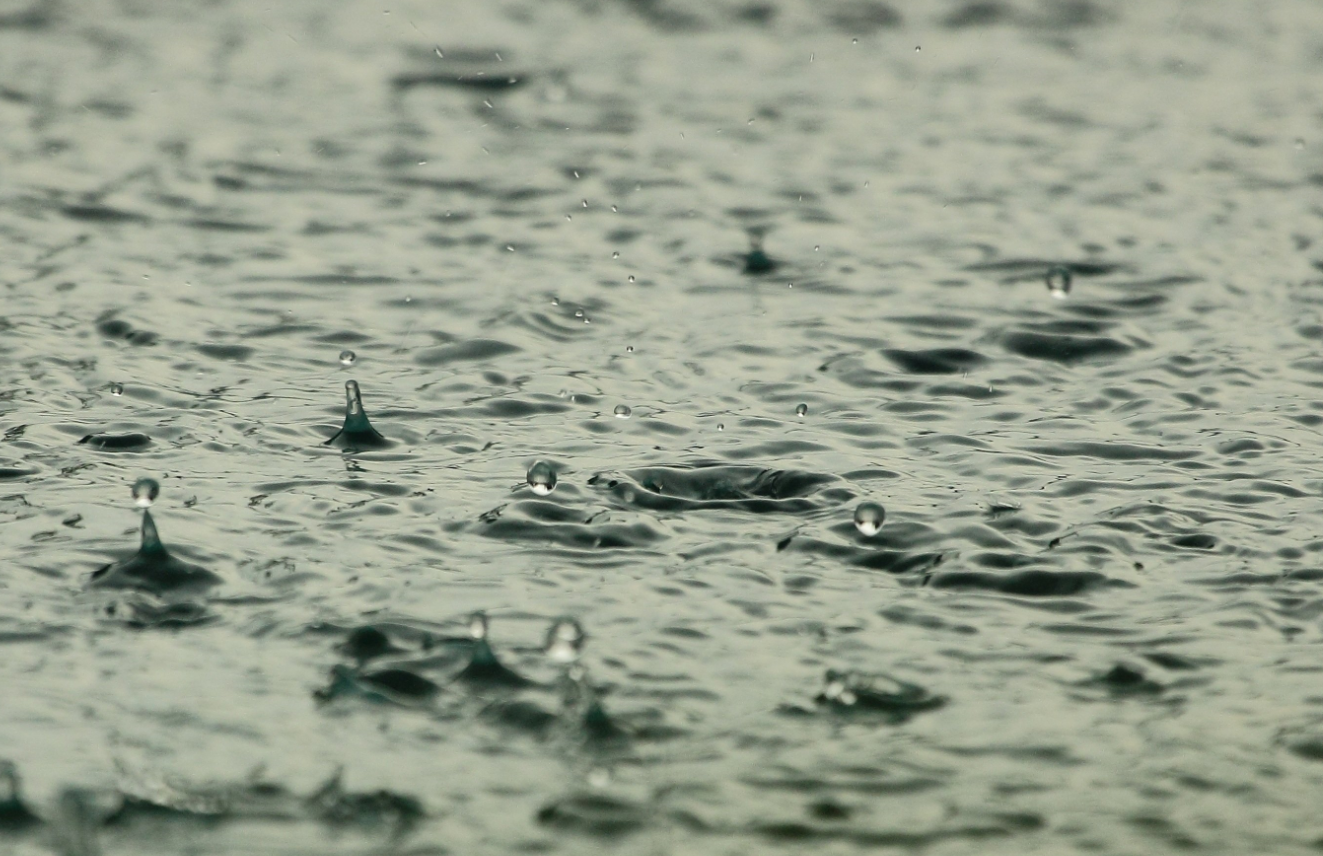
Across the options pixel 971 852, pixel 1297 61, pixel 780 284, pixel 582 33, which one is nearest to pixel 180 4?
pixel 582 33

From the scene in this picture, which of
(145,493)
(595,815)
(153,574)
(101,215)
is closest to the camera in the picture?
(595,815)

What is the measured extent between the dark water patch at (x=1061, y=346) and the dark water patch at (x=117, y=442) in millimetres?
3528

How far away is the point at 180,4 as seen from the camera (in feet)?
42.8

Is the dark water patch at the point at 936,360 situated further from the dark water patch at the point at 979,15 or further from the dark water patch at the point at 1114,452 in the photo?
the dark water patch at the point at 979,15

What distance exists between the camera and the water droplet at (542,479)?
236 inches

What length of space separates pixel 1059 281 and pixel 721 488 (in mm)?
2927

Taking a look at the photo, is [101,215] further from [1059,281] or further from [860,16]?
[860,16]

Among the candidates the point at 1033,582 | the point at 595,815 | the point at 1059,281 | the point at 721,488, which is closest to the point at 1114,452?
the point at 1033,582

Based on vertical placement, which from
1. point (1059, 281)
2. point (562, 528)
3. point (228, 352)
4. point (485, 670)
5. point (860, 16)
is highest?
point (860, 16)

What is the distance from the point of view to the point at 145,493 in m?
5.70

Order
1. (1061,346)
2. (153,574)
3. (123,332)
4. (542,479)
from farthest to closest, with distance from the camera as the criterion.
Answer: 1. (1061,346)
2. (123,332)
3. (542,479)
4. (153,574)

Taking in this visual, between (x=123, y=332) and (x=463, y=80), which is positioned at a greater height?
(x=463, y=80)

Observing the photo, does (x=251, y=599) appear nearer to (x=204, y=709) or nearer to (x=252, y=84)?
(x=204, y=709)

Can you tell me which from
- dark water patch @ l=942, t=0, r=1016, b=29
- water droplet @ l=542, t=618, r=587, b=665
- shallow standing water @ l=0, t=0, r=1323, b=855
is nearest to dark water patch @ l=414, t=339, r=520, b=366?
shallow standing water @ l=0, t=0, r=1323, b=855
